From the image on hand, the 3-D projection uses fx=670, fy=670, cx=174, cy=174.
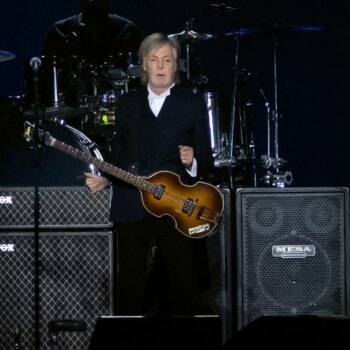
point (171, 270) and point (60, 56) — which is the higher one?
point (60, 56)

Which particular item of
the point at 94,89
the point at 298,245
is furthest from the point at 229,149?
the point at 298,245

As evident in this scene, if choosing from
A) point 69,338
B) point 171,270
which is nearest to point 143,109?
point 171,270

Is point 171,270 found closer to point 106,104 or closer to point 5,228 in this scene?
point 5,228

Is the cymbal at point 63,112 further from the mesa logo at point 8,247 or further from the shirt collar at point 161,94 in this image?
the shirt collar at point 161,94

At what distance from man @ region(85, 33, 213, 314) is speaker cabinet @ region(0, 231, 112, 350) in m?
0.44

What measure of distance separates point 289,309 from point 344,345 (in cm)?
272

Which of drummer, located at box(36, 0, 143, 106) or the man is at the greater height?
drummer, located at box(36, 0, 143, 106)

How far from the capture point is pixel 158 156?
3.73m

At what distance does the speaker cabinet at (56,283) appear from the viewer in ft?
13.9

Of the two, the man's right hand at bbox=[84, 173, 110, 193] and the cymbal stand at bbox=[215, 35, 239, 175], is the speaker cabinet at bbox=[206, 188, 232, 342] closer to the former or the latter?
the man's right hand at bbox=[84, 173, 110, 193]

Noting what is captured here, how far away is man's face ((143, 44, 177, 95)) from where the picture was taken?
3.74 metres

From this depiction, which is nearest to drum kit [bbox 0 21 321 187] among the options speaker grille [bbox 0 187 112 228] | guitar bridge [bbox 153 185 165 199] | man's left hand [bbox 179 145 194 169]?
speaker grille [bbox 0 187 112 228]

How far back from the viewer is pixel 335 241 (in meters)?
4.27

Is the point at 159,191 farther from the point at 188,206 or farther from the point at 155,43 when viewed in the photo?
the point at 155,43
